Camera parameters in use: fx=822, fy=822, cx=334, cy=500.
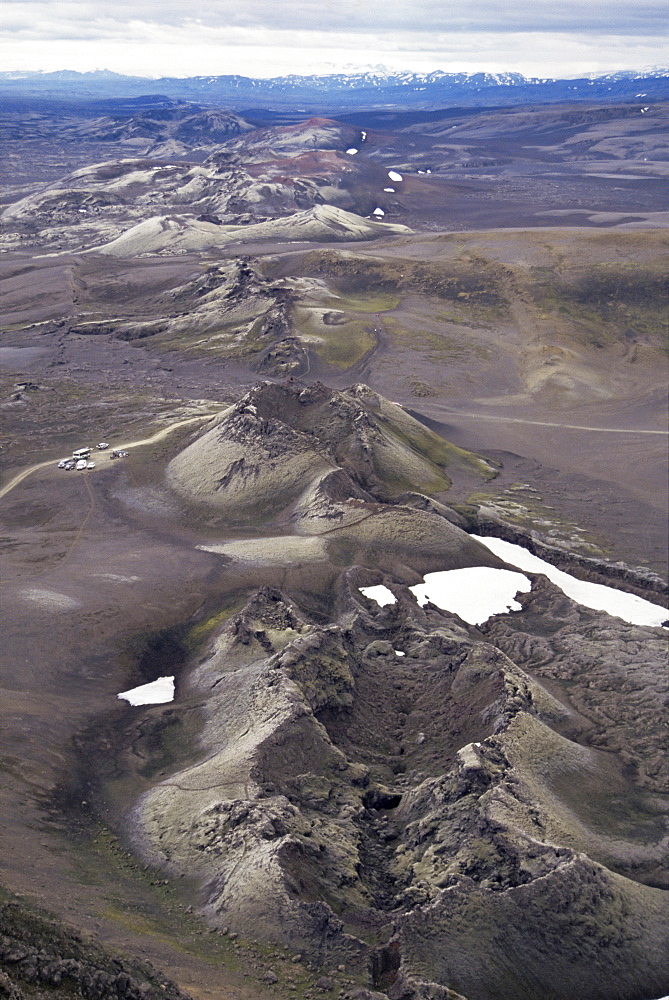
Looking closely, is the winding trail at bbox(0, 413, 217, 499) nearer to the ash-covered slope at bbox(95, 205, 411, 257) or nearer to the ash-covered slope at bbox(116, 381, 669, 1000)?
the ash-covered slope at bbox(116, 381, 669, 1000)

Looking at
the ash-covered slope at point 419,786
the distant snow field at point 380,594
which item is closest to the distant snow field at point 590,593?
the ash-covered slope at point 419,786

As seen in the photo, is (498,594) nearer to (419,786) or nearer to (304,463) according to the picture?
(304,463)

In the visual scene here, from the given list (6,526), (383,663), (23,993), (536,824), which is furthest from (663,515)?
(23,993)

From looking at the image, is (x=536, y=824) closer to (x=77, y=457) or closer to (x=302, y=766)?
(x=302, y=766)

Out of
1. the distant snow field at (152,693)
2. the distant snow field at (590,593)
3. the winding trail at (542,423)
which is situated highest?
the distant snow field at (152,693)

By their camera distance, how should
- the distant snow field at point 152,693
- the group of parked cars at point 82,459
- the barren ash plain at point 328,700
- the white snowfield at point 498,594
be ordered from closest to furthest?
the barren ash plain at point 328,700, the distant snow field at point 152,693, the white snowfield at point 498,594, the group of parked cars at point 82,459

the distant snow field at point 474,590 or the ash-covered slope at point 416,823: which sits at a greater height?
the ash-covered slope at point 416,823

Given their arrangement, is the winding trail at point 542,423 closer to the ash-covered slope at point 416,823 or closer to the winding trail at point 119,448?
the winding trail at point 119,448

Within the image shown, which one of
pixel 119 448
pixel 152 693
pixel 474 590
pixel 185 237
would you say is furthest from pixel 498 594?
pixel 185 237
